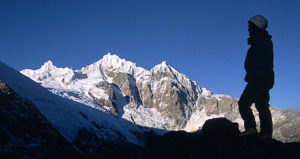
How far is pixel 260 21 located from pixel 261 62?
61.7 inches

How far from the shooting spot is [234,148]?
9.67 metres

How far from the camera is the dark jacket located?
9.30 m

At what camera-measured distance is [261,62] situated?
9.34m

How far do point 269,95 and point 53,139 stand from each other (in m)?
13.6

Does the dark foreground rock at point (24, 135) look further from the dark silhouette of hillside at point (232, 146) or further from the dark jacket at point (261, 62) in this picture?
the dark jacket at point (261, 62)

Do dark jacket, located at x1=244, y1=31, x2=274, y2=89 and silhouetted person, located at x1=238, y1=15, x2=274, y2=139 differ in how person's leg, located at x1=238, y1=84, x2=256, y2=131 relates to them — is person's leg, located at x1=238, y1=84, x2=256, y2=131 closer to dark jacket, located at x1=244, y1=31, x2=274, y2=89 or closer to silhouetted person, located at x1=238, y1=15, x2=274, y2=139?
silhouetted person, located at x1=238, y1=15, x2=274, y2=139

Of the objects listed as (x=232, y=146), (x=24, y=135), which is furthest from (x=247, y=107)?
(x=24, y=135)

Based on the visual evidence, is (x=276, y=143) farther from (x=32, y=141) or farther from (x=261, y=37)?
(x=32, y=141)

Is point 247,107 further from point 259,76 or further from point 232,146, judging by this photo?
point 232,146

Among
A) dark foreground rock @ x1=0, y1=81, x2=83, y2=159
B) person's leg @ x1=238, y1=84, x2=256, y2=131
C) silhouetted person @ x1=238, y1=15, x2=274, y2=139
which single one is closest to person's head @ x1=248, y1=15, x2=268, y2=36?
silhouetted person @ x1=238, y1=15, x2=274, y2=139

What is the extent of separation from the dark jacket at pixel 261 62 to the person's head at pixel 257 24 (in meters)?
0.23

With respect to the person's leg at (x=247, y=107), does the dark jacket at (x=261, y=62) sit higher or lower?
higher

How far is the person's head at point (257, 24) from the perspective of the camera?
383 inches

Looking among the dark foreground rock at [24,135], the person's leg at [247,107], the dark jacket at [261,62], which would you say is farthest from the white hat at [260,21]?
the dark foreground rock at [24,135]
